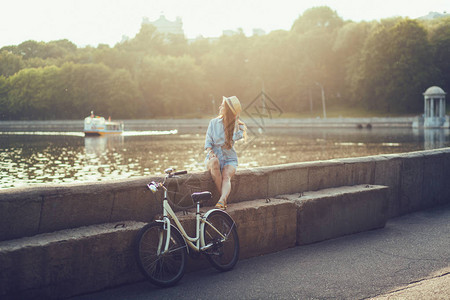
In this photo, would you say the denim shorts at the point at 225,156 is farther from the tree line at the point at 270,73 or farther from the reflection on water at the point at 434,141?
the tree line at the point at 270,73

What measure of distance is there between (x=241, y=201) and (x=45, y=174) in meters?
24.7

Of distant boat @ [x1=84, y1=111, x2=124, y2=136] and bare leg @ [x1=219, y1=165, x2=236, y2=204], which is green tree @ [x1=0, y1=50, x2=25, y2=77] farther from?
bare leg @ [x1=219, y1=165, x2=236, y2=204]

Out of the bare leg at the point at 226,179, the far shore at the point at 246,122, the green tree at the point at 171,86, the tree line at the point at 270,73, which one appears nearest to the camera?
the bare leg at the point at 226,179

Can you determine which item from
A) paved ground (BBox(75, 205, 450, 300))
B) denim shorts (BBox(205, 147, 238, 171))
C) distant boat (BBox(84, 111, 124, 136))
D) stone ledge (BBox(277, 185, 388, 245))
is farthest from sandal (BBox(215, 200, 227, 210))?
distant boat (BBox(84, 111, 124, 136))

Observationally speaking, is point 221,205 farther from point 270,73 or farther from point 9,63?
point 270,73

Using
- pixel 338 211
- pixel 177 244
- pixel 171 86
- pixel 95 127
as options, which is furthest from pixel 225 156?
pixel 171 86

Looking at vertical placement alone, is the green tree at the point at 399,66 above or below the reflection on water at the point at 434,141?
above

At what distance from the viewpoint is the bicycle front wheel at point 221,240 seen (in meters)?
6.08

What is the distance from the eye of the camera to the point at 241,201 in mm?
7367

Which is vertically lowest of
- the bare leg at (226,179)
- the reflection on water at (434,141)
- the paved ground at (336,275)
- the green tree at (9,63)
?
the reflection on water at (434,141)

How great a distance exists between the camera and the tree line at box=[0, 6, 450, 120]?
79.4m

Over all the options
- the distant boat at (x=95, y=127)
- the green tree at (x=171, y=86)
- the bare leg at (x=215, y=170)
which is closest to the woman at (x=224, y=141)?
the bare leg at (x=215, y=170)

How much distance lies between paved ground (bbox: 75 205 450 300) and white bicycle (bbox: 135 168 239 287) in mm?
163

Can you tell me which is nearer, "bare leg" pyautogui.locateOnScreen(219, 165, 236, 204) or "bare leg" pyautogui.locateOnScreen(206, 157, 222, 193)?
"bare leg" pyautogui.locateOnScreen(219, 165, 236, 204)
